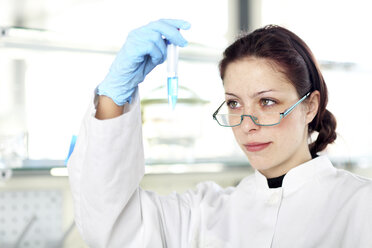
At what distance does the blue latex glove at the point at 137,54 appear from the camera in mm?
1035

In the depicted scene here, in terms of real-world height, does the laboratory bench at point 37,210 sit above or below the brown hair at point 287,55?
below

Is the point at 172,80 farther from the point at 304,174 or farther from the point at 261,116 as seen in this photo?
the point at 304,174

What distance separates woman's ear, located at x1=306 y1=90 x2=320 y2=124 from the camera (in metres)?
1.24

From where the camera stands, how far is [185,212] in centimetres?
130

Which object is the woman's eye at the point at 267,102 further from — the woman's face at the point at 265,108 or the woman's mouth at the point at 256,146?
the woman's mouth at the point at 256,146

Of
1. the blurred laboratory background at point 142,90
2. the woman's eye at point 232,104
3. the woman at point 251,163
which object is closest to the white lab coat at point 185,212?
the woman at point 251,163

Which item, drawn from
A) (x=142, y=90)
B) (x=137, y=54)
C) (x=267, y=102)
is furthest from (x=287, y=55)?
(x=142, y=90)

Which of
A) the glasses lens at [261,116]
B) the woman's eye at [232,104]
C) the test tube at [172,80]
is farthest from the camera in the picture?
the woman's eye at [232,104]

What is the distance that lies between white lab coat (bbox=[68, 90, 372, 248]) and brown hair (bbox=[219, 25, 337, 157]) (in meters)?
0.20

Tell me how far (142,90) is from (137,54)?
83cm

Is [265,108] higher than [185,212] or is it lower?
higher

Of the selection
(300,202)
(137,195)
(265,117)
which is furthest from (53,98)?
(300,202)

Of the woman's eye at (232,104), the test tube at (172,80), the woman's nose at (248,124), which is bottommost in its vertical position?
the woman's nose at (248,124)

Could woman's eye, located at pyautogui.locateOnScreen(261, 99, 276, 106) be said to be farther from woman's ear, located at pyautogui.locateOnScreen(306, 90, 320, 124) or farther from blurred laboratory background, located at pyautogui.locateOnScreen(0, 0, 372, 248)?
blurred laboratory background, located at pyautogui.locateOnScreen(0, 0, 372, 248)
